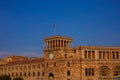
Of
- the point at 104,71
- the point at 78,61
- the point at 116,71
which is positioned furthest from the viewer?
the point at 116,71

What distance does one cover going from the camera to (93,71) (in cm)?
8081

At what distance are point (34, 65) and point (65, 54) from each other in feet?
67.3

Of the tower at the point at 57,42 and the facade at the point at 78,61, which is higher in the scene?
the tower at the point at 57,42

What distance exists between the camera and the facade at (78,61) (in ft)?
263

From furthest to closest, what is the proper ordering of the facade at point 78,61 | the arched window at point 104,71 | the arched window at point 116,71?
the arched window at point 116,71, the arched window at point 104,71, the facade at point 78,61

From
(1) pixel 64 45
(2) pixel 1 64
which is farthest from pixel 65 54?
(2) pixel 1 64

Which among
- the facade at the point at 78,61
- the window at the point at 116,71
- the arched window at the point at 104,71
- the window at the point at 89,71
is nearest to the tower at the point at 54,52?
the facade at the point at 78,61

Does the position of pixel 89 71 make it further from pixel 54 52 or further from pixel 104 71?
pixel 54 52

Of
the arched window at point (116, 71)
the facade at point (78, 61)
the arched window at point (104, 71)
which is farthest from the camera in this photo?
the arched window at point (116, 71)

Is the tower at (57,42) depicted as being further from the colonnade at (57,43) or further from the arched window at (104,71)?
the arched window at (104,71)

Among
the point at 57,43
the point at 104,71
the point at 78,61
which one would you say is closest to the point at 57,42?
the point at 57,43

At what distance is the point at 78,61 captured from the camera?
264 feet

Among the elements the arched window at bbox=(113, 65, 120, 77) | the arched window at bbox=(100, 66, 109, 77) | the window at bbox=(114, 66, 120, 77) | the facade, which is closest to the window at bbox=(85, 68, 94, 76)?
the facade

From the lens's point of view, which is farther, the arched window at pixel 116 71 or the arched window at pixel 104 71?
the arched window at pixel 116 71
